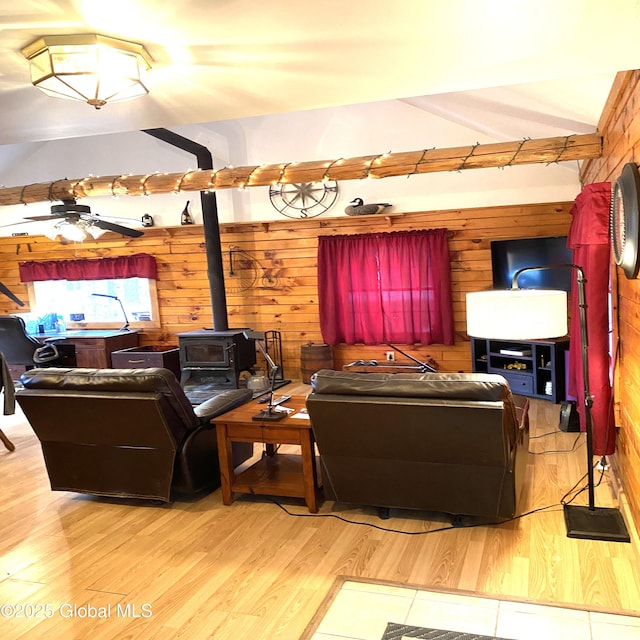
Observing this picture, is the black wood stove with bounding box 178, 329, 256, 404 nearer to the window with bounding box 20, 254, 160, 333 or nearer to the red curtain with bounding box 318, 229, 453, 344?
the red curtain with bounding box 318, 229, 453, 344

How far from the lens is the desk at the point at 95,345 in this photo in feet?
23.9

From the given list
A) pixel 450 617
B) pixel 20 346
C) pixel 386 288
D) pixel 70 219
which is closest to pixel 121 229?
pixel 20 346

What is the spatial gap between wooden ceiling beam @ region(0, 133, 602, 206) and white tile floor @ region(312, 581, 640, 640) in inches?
118

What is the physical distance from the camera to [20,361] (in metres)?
6.92

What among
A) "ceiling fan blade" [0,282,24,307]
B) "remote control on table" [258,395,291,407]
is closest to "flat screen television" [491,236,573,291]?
"remote control on table" [258,395,291,407]

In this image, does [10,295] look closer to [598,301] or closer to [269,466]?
[269,466]

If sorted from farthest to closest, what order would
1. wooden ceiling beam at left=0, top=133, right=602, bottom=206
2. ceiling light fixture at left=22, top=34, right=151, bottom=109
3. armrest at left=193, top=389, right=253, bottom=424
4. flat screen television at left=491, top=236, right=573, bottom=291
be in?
flat screen television at left=491, top=236, right=573, bottom=291 < wooden ceiling beam at left=0, top=133, right=602, bottom=206 < armrest at left=193, top=389, right=253, bottom=424 < ceiling light fixture at left=22, top=34, right=151, bottom=109

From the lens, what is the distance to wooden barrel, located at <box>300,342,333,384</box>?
6.68 meters

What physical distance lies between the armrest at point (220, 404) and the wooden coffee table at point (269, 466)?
0.06 meters

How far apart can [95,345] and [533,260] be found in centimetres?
539

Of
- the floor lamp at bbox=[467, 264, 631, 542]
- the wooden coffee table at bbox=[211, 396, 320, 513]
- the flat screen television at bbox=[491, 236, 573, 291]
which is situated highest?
the flat screen television at bbox=[491, 236, 573, 291]

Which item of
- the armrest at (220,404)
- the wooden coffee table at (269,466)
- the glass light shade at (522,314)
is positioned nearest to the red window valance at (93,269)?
the armrest at (220,404)

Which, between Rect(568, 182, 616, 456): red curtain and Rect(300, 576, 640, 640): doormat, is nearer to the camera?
Rect(300, 576, 640, 640): doormat

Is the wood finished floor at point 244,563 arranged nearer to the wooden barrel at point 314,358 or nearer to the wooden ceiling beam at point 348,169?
the wooden ceiling beam at point 348,169
